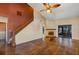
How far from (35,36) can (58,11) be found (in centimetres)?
63

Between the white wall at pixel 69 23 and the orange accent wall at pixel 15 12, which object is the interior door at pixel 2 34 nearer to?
the orange accent wall at pixel 15 12

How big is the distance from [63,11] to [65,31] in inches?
15.0

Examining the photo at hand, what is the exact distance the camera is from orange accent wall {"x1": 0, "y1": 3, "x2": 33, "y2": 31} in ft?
6.33

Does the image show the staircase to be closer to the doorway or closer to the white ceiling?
the white ceiling

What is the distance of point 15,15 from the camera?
1946mm

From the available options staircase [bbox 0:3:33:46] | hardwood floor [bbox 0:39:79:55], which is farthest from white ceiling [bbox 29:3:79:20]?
hardwood floor [bbox 0:39:79:55]

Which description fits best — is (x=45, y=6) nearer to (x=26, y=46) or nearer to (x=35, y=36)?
(x=35, y=36)


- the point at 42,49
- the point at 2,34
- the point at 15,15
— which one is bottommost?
the point at 42,49

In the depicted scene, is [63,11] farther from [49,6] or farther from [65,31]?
[65,31]

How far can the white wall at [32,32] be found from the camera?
1979mm

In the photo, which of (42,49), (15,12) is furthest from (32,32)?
(15,12)
